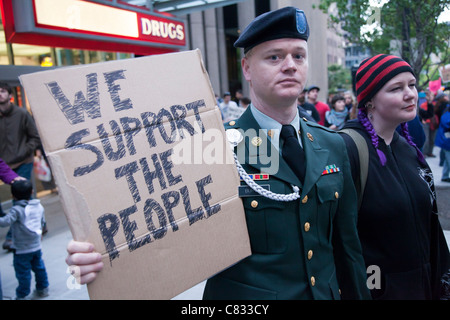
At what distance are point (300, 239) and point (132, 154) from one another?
799 millimetres

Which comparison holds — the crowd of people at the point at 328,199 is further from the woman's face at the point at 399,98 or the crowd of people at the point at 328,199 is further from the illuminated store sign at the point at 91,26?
the illuminated store sign at the point at 91,26

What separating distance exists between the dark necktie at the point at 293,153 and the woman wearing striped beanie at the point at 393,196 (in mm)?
571

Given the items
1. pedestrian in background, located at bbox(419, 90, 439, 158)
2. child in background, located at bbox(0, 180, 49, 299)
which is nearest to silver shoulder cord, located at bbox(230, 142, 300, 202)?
child in background, located at bbox(0, 180, 49, 299)

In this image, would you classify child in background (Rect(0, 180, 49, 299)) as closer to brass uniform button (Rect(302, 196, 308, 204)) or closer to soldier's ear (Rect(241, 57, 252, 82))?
soldier's ear (Rect(241, 57, 252, 82))

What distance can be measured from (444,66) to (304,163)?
746 centimetres

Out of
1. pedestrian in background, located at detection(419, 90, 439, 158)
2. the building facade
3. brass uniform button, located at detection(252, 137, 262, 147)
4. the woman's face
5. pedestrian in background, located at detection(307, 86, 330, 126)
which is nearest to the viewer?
brass uniform button, located at detection(252, 137, 262, 147)

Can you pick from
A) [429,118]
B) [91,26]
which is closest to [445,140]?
[429,118]

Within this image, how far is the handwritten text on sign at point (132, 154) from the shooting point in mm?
1264

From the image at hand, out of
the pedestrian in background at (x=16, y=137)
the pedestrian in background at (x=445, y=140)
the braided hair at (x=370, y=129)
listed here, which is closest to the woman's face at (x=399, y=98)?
the braided hair at (x=370, y=129)

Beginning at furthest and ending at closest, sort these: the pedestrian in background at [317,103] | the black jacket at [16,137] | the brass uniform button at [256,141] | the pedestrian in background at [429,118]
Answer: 1. the pedestrian in background at [429,118]
2. the pedestrian in background at [317,103]
3. the black jacket at [16,137]
4. the brass uniform button at [256,141]

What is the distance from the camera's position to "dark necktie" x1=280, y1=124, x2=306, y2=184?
1.72 m

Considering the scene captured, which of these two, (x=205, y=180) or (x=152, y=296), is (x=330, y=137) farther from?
(x=152, y=296)

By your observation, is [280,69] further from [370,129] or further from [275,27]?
[370,129]

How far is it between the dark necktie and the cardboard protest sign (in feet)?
1.03
